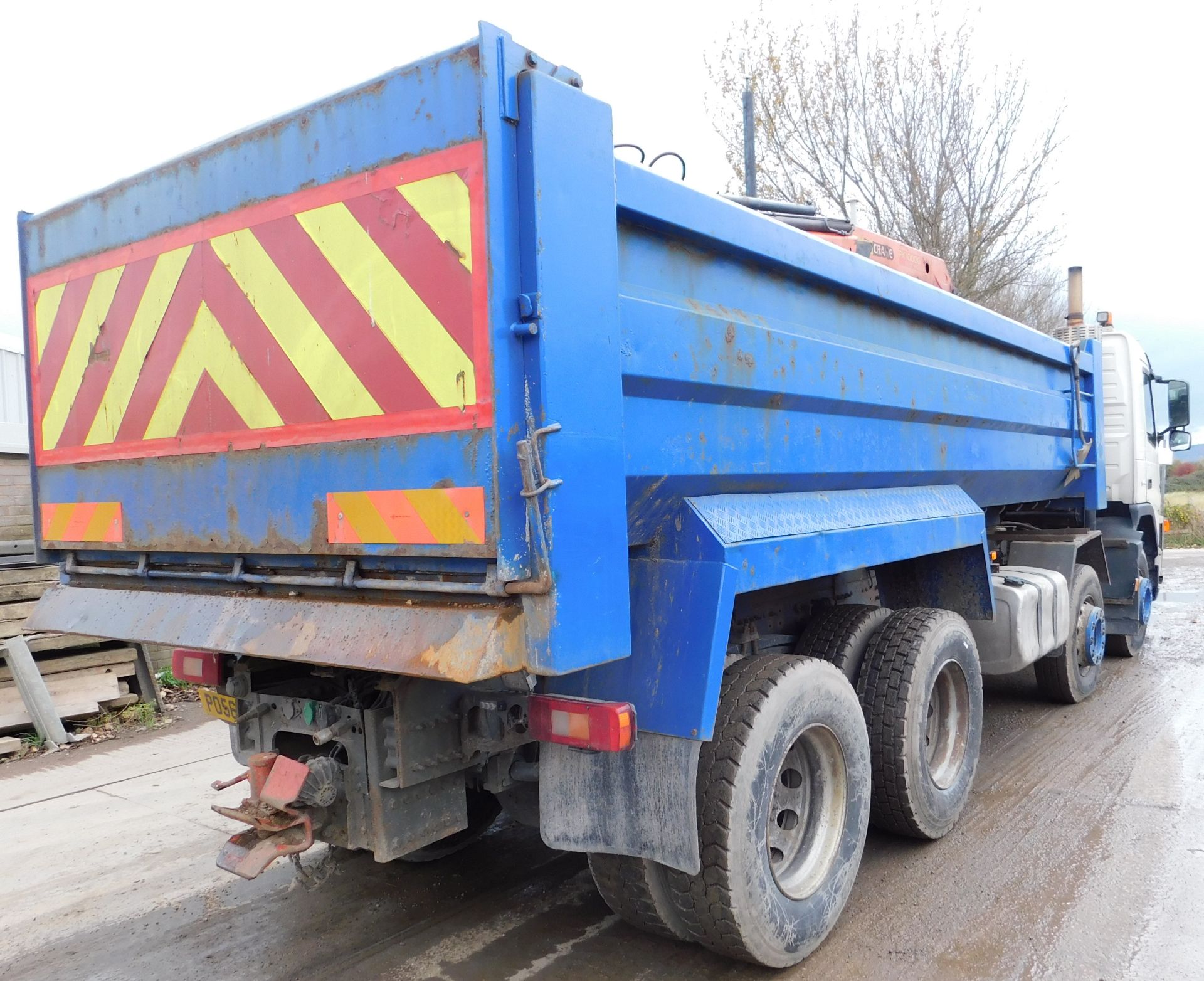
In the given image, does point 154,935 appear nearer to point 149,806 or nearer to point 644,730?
point 149,806

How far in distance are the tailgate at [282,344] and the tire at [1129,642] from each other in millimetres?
6580

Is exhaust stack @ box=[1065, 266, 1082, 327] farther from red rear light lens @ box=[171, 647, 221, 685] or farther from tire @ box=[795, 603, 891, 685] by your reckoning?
red rear light lens @ box=[171, 647, 221, 685]

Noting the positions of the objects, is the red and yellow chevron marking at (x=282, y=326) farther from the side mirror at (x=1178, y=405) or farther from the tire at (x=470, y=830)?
the side mirror at (x=1178, y=405)

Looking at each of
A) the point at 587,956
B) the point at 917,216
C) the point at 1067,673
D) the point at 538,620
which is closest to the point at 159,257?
the point at 538,620

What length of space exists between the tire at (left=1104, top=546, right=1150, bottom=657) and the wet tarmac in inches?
100

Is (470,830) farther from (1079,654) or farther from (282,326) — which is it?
(1079,654)

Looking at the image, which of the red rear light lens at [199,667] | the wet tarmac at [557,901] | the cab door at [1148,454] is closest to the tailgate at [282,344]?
the red rear light lens at [199,667]

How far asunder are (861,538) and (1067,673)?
11.0 feet

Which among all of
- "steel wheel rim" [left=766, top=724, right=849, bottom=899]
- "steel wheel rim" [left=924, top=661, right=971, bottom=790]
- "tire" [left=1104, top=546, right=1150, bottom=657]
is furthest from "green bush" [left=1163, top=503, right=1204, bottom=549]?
"steel wheel rim" [left=766, top=724, right=849, bottom=899]

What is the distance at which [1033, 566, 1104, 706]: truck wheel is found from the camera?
5578 millimetres

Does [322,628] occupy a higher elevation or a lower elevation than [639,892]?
higher

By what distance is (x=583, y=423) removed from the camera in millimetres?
2086

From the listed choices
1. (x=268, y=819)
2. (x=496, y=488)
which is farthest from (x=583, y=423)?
(x=268, y=819)

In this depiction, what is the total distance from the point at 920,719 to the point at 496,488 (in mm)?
2168
